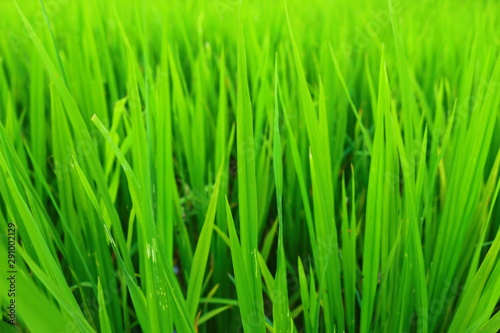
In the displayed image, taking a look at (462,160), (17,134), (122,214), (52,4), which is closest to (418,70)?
(462,160)

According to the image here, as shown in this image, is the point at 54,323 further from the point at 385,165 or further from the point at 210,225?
the point at 385,165

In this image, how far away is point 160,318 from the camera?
36 centimetres

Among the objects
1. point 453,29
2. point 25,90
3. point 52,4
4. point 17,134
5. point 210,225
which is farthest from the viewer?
point 52,4

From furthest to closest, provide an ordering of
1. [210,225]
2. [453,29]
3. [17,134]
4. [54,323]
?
[453,29]
[17,134]
[210,225]
[54,323]

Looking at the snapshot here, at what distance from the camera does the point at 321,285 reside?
406 mm

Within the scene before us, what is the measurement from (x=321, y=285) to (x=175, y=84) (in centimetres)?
40

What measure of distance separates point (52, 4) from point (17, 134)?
35.9 inches

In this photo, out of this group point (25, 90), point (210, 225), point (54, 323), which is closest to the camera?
point (54, 323)

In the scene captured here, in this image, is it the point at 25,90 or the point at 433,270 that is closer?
the point at 433,270

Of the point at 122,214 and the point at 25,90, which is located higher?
the point at 25,90

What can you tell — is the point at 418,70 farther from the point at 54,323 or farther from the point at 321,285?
the point at 54,323

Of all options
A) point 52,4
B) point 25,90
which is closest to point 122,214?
point 25,90

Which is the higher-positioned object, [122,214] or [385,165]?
[385,165]

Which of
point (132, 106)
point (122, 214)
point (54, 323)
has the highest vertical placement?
point (132, 106)
